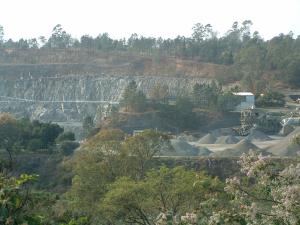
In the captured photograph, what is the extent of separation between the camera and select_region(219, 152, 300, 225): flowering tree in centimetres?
624

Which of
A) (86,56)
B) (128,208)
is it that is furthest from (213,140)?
(86,56)

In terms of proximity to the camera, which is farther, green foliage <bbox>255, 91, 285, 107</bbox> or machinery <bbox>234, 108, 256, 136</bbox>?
green foliage <bbox>255, 91, 285, 107</bbox>

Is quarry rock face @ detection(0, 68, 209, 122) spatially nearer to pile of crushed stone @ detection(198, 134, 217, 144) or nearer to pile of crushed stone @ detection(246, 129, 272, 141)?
pile of crushed stone @ detection(246, 129, 272, 141)

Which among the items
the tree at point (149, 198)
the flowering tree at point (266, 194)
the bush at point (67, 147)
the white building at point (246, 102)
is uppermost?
the flowering tree at point (266, 194)

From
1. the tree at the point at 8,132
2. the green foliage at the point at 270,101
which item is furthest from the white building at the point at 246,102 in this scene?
the tree at the point at 8,132

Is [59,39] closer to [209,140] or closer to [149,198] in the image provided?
[209,140]

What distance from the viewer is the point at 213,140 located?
43844mm

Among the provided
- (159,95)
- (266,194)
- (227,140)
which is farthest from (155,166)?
(159,95)

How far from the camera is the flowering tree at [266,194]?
6238 millimetres

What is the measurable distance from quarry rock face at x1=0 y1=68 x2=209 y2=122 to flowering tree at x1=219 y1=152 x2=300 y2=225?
191 ft

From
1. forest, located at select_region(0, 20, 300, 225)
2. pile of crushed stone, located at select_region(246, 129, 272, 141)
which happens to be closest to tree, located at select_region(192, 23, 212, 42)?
forest, located at select_region(0, 20, 300, 225)

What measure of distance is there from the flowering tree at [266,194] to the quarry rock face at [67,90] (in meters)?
58.4

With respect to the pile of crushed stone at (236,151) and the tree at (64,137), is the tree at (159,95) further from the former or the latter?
the pile of crushed stone at (236,151)

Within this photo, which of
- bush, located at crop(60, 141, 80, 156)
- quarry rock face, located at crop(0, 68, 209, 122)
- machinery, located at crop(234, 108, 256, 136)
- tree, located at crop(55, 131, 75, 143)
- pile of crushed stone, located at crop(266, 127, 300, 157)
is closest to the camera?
pile of crushed stone, located at crop(266, 127, 300, 157)
